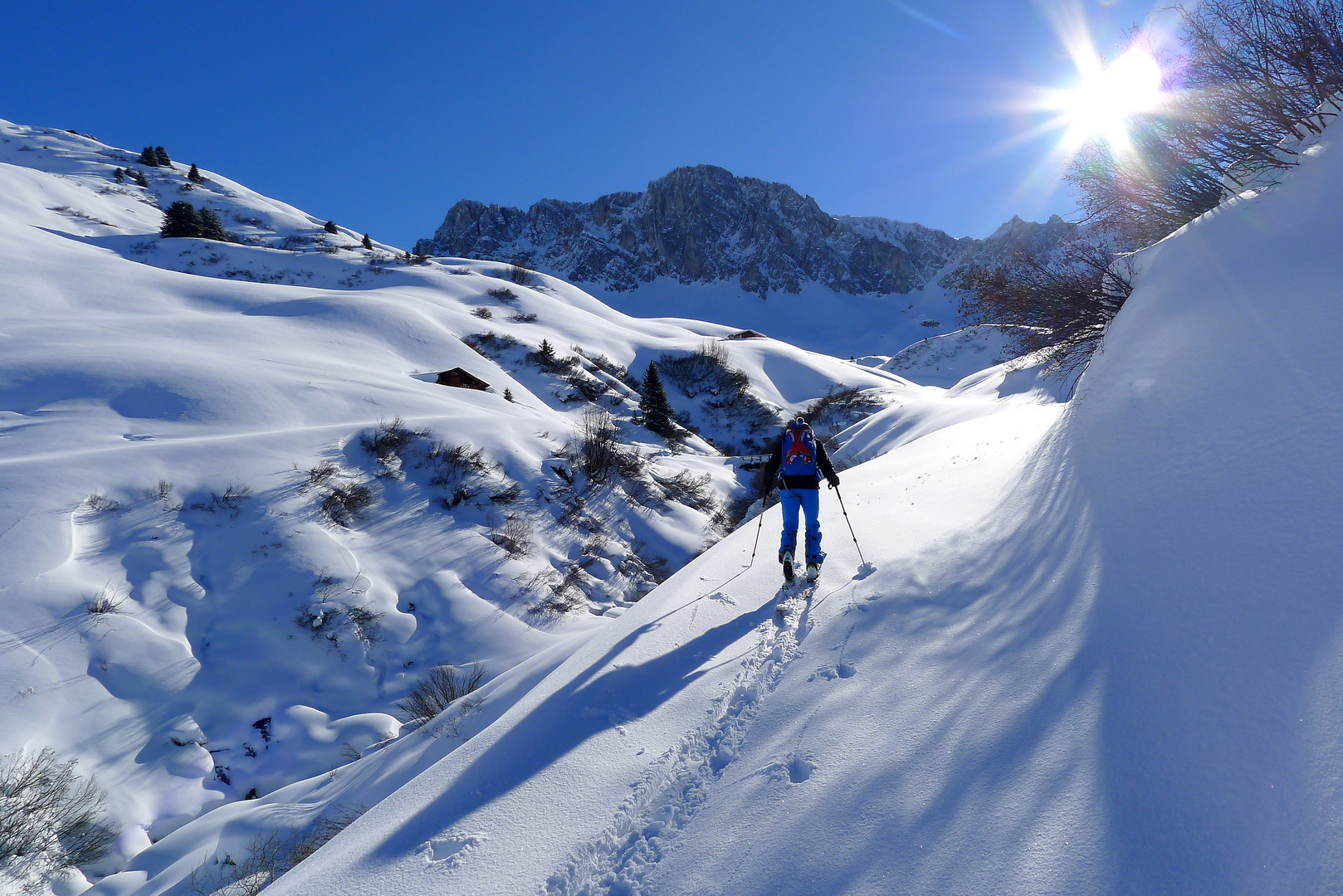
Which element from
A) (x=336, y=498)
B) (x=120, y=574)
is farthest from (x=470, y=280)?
(x=120, y=574)

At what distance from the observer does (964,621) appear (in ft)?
13.3

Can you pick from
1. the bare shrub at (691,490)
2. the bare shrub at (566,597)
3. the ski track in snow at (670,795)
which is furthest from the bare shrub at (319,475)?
A: the ski track in snow at (670,795)

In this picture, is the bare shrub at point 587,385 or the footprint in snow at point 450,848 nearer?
the footprint in snow at point 450,848

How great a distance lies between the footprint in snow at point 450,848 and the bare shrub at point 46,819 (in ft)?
17.3

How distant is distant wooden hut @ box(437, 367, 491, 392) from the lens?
2356 centimetres

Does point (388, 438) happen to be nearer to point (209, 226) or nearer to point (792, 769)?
point (792, 769)

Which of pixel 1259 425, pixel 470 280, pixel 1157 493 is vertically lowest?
pixel 1157 493

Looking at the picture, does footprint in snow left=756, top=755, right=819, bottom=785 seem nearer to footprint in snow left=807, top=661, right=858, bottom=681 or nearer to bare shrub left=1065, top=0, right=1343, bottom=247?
footprint in snow left=807, top=661, right=858, bottom=681

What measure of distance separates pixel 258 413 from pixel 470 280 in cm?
3704

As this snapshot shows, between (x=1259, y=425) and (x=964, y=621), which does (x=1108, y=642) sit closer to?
(x=964, y=621)

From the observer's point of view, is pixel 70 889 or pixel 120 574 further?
pixel 120 574

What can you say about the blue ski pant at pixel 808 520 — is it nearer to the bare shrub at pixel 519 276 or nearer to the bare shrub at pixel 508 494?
the bare shrub at pixel 508 494

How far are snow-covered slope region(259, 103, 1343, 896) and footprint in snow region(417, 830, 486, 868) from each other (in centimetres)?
1

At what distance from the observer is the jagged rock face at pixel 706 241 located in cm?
13938
